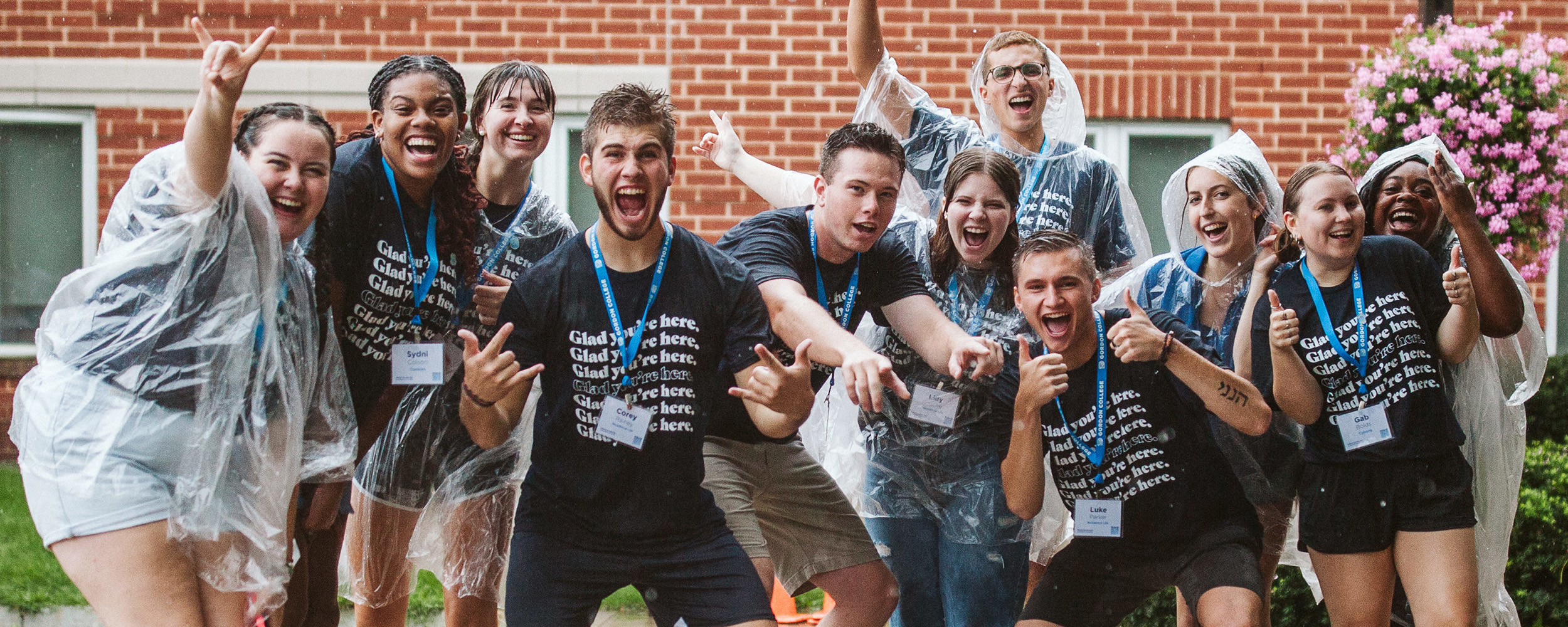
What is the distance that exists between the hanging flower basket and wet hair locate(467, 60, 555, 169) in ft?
13.3

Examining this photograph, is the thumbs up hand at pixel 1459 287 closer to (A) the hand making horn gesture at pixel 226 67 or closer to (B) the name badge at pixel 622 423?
(B) the name badge at pixel 622 423

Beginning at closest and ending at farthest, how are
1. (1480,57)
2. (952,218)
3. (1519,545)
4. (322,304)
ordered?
1. (322,304)
2. (952,218)
3. (1519,545)
4. (1480,57)

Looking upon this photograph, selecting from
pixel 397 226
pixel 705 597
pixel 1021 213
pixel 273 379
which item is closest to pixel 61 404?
pixel 273 379

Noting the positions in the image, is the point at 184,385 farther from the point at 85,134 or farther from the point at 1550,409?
the point at 1550,409

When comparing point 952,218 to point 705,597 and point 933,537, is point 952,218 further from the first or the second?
point 705,597

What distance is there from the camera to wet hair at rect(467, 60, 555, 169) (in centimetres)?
374

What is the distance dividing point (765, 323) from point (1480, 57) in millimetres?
4488

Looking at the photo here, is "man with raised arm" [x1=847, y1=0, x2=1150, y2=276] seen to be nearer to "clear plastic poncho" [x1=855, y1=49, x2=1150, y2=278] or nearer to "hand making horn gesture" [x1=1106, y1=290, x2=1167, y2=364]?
"clear plastic poncho" [x1=855, y1=49, x2=1150, y2=278]

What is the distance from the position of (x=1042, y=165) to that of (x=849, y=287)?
90 cm

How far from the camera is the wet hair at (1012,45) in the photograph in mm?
4094

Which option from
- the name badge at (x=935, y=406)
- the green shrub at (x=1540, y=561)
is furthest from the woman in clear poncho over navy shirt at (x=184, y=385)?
the green shrub at (x=1540, y=561)

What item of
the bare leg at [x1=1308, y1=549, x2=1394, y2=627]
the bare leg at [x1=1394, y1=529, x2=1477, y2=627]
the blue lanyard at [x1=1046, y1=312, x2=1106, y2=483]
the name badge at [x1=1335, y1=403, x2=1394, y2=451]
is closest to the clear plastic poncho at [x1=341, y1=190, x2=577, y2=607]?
the blue lanyard at [x1=1046, y1=312, x2=1106, y2=483]

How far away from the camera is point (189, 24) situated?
693 centimetres

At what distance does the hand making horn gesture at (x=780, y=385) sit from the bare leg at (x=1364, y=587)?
5.37ft
